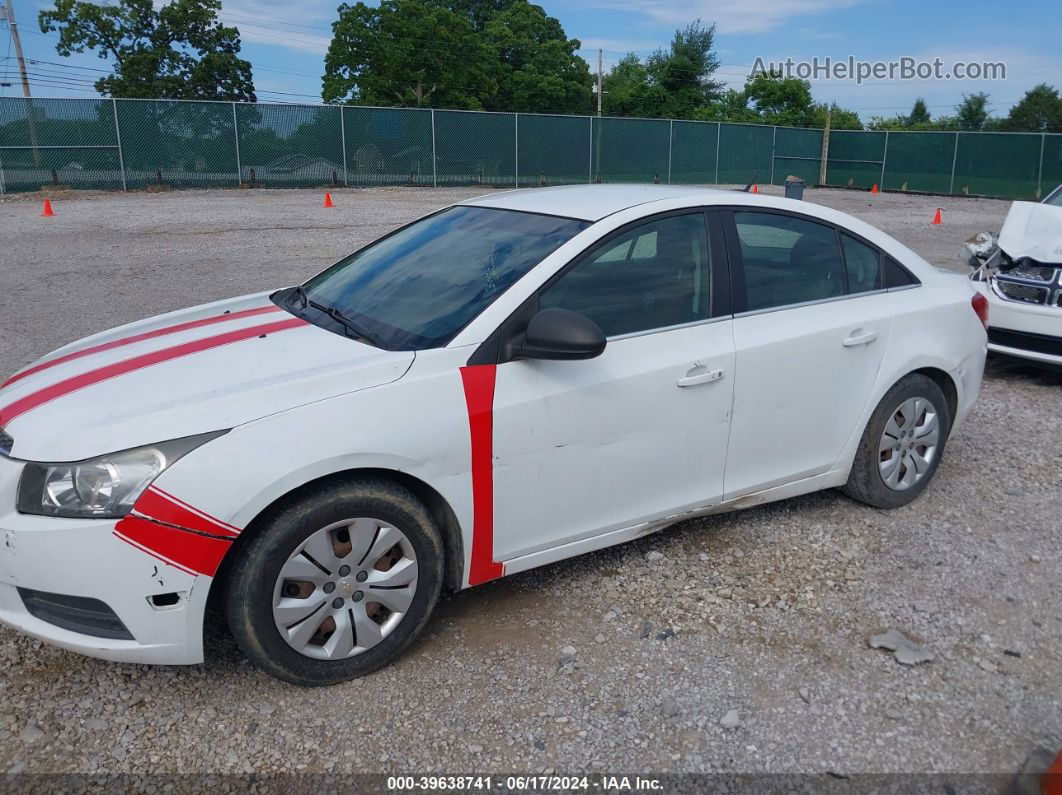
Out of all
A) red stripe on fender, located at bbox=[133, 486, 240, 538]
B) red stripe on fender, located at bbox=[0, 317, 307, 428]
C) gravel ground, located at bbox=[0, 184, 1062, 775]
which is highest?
red stripe on fender, located at bbox=[0, 317, 307, 428]

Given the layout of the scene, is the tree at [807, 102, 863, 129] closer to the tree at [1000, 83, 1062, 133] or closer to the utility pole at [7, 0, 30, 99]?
the tree at [1000, 83, 1062, 133]

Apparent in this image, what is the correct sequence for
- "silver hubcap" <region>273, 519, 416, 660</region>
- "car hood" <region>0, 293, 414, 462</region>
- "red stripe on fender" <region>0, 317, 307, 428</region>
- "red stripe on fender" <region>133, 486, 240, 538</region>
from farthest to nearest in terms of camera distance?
"red stripe on fender" <region>0, 317, 307, 428</region>
"silver hubcap" <region>273, 519, 416, 660</region>
"car hood" <region>0, 293, 414, 462</region>
"red stripe on fender" <region>133, 486, 240, 538</region>

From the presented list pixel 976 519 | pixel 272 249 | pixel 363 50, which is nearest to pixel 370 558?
pixel 976 519

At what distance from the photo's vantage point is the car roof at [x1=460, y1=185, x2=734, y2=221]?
147 inches

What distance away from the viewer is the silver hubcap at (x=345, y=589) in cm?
289

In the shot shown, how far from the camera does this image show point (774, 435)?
3918 mm

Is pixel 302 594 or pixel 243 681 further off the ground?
pixel 302 594

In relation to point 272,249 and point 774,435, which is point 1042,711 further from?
point 272,249

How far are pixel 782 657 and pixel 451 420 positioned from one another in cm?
150

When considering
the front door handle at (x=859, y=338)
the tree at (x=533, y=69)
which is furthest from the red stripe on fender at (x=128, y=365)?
the tree at (x=533, y=69)

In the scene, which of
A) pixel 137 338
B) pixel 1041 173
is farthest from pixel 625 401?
pixel 1041 173

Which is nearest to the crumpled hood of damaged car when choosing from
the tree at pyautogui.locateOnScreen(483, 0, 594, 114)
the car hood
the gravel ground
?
the gravel ground

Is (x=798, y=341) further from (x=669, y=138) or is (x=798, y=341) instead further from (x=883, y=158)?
(x=883, y=158)

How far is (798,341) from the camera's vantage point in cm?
388
